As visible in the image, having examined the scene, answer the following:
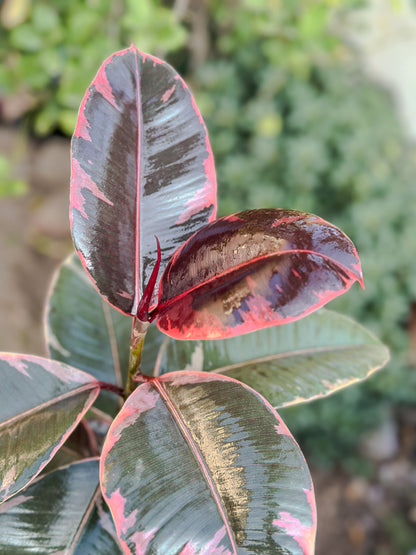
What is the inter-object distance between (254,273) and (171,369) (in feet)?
0.80

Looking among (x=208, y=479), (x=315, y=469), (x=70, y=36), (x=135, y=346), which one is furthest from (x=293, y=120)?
(x=208, y=479)

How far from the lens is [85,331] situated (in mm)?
670

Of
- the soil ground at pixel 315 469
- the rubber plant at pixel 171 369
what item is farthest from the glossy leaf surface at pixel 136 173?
the soil ground at pixel 315 469

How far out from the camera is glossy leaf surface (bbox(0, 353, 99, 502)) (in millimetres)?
423

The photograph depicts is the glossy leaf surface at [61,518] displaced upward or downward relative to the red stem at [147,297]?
downward

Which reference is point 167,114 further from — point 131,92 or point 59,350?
point 59,350

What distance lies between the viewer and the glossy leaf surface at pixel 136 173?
0.46m

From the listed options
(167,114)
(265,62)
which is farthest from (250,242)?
(265,62)

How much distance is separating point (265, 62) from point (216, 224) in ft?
6.14

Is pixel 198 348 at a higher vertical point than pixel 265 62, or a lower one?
lower

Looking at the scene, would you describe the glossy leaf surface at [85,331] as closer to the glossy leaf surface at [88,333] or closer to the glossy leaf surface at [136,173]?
the glossy leaf surface at [88,333]

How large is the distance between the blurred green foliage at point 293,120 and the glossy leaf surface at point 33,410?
108 cm

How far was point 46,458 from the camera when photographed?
1.41 ft

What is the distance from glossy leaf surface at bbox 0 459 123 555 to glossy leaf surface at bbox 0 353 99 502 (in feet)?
0.35
